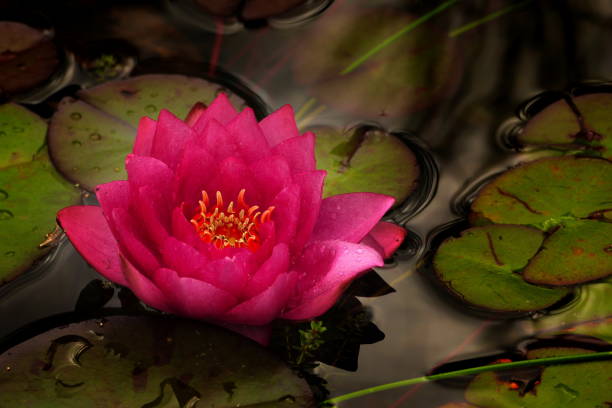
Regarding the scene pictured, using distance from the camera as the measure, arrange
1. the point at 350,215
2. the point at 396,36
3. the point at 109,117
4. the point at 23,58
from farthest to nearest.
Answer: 1. the point at 396,36
2. the point at 23,58
3. the point at 109,117
4. the point at 350,215

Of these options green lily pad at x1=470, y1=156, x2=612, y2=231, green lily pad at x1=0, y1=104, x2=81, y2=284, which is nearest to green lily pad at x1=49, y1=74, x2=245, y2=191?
green lily pad at x1=0, y1=104, x2=81, y2=284

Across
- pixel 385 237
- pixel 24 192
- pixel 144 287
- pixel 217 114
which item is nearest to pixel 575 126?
pixel 385 237

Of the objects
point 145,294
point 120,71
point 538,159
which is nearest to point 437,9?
point 538,159

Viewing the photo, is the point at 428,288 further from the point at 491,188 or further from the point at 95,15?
the point at 95,15

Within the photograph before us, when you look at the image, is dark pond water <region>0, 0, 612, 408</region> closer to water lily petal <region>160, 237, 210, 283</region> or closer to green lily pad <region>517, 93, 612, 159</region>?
green lily pad <region>517, 93, 612, 159</region>

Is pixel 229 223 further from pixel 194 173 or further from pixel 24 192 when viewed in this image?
pixel 24 192

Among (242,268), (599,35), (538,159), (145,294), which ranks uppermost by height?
(599,35)

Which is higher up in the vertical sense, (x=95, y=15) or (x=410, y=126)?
(x=410, y=126)
